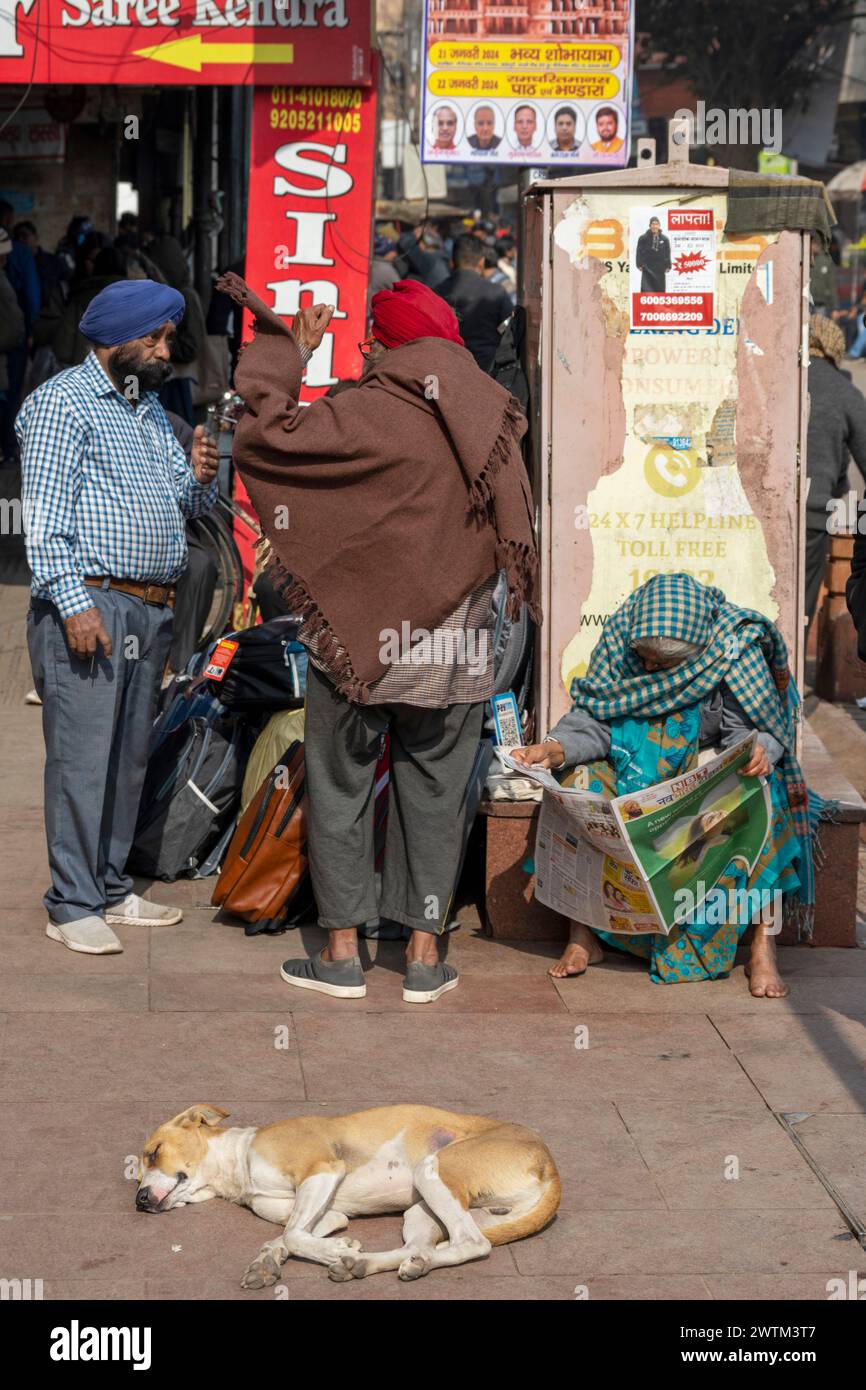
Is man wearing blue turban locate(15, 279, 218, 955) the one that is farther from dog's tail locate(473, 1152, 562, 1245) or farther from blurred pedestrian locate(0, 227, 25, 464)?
blurred pedestrian locate(0, 227, 25, 464)

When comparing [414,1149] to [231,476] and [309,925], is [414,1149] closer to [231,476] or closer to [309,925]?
[309,925]

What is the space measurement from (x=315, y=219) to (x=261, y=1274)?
7.23 metres

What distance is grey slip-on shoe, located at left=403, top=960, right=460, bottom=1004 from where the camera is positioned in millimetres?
5121

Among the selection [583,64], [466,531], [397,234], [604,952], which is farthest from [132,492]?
[397,234]

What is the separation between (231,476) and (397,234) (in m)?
14.5

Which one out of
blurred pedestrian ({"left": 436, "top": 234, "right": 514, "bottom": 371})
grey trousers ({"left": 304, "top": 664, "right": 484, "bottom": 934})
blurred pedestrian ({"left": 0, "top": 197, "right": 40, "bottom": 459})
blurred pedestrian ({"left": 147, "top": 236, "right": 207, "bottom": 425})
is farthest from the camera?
blurred pedestrian ({"left": 0, "top": 197, "right": 40, "bottom": 459})

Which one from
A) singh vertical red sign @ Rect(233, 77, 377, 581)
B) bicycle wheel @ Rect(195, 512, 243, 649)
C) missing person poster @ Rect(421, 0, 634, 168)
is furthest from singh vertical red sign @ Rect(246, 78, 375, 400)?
missing person poster @ Rect(421, 0, 634, 168)

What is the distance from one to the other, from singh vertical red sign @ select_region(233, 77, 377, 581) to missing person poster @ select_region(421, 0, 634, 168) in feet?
5.42

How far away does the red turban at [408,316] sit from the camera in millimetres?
4988

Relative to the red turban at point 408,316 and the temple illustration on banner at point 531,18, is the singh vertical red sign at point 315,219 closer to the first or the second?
the temple illustration on banner at point 531,18

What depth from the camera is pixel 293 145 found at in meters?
9.68

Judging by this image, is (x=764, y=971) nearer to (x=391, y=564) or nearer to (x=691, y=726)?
(x=691, y=726)

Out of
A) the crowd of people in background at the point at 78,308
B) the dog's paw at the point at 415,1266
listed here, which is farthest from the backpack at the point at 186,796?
the crowd of people in background at the point at 78,308

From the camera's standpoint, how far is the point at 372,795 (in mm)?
5238
